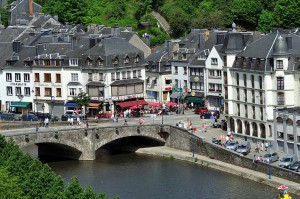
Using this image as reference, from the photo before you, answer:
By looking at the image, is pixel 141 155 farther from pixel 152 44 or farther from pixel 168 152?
pixel 152 44

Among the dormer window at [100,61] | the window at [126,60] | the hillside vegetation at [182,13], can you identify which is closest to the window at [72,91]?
the dormer window at [100,61]

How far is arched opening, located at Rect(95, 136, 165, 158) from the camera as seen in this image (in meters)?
123

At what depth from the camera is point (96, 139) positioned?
120m

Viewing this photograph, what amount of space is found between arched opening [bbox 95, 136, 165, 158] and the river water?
2.27 meters

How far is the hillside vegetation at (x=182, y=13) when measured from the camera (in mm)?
155250

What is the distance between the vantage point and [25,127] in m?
124

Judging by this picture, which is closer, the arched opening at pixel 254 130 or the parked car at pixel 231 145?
the parked car at pixel 231 145

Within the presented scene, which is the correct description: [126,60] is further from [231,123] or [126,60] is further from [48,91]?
[231,123]

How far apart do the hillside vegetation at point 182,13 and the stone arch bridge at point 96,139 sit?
114 ft

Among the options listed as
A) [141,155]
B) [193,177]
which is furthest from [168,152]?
[193,177]

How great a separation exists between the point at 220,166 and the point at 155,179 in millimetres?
6278

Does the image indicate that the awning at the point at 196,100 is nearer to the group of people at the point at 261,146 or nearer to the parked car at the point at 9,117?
the parked car at the point at 9,117

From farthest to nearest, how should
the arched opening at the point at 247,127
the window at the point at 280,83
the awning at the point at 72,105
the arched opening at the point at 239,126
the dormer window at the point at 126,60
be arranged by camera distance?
the dormer window at the point at 126,60 < the awning at the point at 72,105 < the arched opening at the point at 239,126 < the arched opening at the point at 247,127 < the window at the point at 280,83

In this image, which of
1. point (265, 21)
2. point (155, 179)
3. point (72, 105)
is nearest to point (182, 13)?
point (265, 21)
